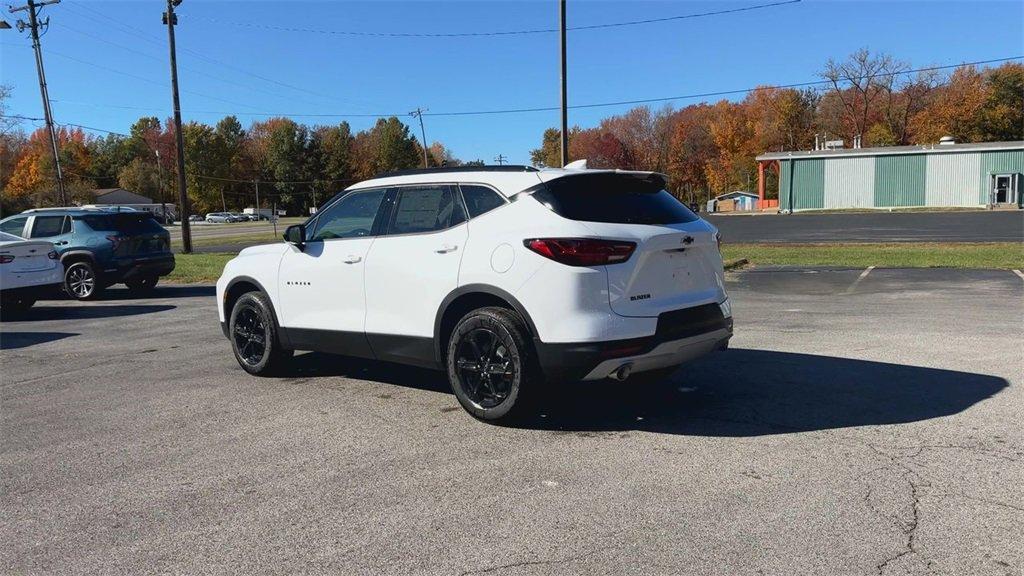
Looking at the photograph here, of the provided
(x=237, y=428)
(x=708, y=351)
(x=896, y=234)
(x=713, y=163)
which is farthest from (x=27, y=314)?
(x=713, y=163)

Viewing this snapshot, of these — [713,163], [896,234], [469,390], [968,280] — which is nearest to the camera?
[469,390]

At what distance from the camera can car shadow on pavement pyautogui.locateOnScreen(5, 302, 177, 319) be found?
12211mm

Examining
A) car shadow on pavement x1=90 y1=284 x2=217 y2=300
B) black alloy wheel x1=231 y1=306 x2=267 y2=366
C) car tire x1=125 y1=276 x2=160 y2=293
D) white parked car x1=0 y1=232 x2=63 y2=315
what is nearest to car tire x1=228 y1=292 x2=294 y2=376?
black alloy wheel x1=231 y1=306 x2=267 y2=366

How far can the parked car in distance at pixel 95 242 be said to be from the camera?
14352mm

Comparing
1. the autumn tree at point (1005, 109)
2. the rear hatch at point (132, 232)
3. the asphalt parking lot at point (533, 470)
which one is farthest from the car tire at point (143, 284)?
the autumn tree at point (1005, 109)

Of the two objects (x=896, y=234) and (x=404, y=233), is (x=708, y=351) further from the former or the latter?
(x=896, y=234)

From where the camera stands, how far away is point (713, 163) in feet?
334

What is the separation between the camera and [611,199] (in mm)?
5254

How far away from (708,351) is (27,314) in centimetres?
1187

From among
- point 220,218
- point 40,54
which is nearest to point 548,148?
point 220,218

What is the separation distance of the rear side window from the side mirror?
1.76 meters

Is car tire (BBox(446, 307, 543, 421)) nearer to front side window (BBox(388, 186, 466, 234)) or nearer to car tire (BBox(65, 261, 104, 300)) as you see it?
front side window (BBox(388, 186, 466, 234))

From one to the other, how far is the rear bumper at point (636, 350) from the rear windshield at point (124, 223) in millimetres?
12307

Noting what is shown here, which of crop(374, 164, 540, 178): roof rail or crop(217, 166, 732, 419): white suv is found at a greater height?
crop(374, 164, 540, 178): roof rail
